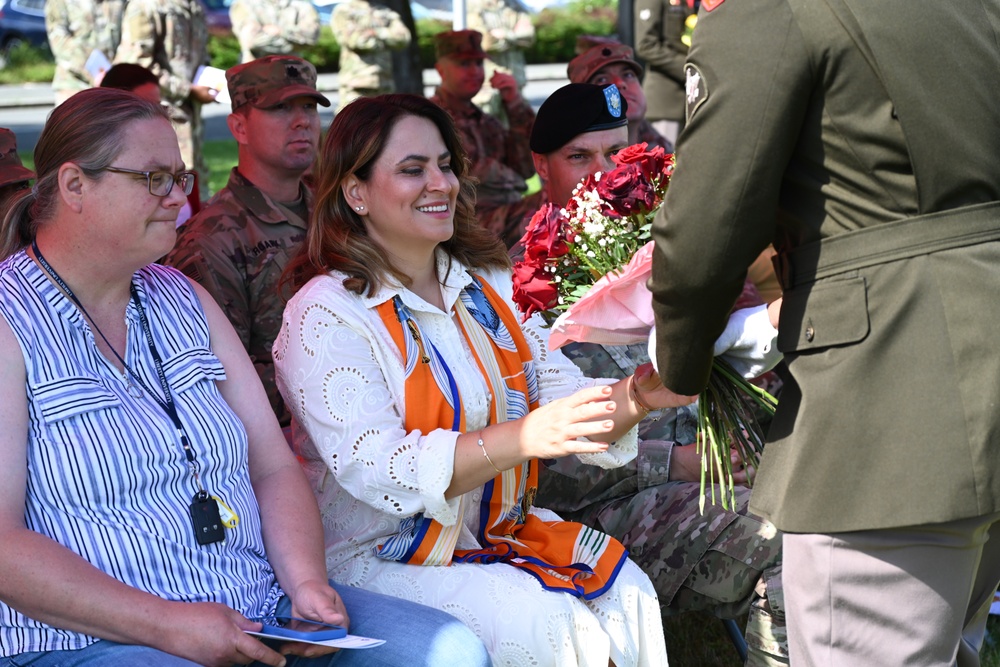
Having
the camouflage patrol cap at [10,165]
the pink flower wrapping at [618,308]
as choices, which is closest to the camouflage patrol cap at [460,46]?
the camouflage patrol cap at [10,165]

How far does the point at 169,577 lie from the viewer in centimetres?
245

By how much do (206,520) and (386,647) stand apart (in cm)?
47

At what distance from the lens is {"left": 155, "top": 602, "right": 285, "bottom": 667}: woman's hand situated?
234cm

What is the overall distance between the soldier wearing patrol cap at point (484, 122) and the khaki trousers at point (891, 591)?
490 cm

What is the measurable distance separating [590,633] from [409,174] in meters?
1.24

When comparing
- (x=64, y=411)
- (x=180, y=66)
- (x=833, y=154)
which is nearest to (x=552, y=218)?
(x=833, y=154)

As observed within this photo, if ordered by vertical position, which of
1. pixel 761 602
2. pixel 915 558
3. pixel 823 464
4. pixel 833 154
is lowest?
pixel 761 602

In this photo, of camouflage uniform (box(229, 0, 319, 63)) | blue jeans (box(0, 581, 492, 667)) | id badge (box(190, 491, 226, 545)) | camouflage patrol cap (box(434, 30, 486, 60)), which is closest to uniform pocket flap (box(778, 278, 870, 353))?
blue jeans (box(0, 581, 492, 667))

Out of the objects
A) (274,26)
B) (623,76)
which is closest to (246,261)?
(623,76)

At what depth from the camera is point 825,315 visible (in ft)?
6.37

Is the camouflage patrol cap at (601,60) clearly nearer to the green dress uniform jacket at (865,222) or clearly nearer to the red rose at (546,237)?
the red rose at (546,237)

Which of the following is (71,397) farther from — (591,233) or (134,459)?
(591,233)

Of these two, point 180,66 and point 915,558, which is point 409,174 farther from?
point 180,66

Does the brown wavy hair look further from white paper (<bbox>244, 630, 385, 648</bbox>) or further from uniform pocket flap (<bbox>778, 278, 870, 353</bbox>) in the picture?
uniform pocket flap (<bbox>778, 278, 870, 353</bbox>)
